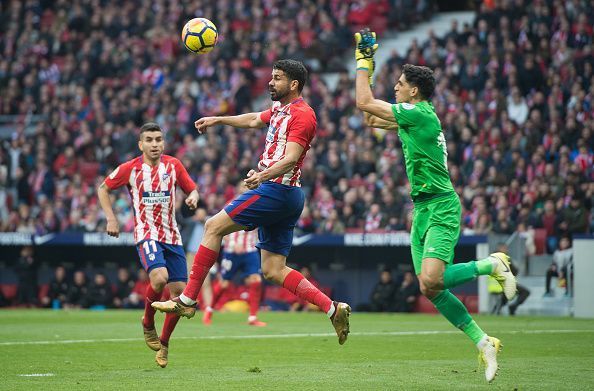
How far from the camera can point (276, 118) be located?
9.73 m

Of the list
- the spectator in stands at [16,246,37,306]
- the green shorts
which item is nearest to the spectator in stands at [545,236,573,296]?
the green shorts

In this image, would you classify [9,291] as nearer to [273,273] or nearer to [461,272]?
[273,273]

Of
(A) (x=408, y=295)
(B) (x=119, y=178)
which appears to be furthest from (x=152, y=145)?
(A) (x=408, y=295)

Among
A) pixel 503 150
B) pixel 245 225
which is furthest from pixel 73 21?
pixel 245 225

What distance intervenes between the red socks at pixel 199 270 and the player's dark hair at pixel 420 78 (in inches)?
91.2

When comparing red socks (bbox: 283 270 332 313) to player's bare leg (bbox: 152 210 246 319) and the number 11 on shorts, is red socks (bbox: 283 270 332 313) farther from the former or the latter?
the number 11 on shorts

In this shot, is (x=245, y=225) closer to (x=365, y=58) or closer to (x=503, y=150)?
(x=365, y=58)

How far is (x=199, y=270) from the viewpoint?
9.52 m

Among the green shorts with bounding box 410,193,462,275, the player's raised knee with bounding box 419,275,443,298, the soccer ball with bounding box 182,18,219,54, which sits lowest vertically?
the player's raised knee with bounding box 419,275,443,298

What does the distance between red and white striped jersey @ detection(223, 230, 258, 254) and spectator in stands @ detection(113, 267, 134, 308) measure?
6.64 metres

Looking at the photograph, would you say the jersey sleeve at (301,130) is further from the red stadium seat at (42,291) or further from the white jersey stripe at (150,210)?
the red stadium seat at (42,291)

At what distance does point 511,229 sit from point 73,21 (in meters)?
18.6

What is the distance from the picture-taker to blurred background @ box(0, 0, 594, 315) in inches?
854

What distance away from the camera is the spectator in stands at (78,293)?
81.9 ft
